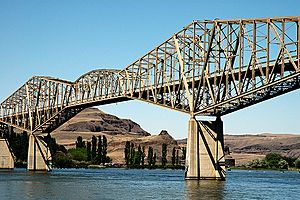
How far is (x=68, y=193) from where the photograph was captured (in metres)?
73.0

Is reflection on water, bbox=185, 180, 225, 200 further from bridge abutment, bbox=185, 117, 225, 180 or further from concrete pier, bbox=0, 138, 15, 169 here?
concrete pier, bbox=0, 138, 15, 169

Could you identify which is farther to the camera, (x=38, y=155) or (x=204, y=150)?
(x=38, y=155)

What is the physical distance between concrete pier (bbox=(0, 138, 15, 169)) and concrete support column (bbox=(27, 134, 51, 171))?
2741 centimetres

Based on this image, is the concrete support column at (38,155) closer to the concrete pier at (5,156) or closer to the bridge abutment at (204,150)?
the concrete pier at (5,156)

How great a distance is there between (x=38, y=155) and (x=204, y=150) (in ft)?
214

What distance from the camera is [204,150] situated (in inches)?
3659

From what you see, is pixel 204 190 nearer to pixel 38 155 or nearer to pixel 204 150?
pixel 204 150

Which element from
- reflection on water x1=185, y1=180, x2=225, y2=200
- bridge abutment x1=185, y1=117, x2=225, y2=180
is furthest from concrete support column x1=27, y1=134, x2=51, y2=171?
reflection on water x1=185, y1=180, x2=225, y2=200

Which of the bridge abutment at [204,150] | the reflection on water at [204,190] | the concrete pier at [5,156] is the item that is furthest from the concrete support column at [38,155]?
the reflection on water at [204,190]

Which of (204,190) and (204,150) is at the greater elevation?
(204,150)

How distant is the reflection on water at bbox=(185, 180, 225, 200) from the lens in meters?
67.3

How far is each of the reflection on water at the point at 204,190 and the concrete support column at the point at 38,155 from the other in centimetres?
6369

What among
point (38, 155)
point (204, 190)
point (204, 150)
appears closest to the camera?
point (204, 190)

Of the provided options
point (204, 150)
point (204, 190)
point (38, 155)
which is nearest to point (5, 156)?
point (38, 155)
